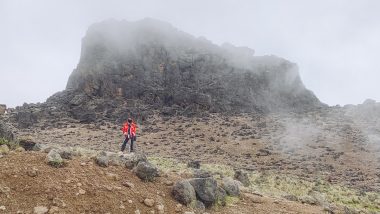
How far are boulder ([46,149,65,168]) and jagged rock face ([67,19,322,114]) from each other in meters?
57.8

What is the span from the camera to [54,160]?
1084cm

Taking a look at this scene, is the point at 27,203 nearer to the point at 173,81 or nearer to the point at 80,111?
the point at 80,111

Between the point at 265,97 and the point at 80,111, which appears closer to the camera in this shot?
the point at 80,111

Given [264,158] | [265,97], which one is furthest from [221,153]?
[265,97]

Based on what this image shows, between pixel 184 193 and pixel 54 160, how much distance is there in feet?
10.1

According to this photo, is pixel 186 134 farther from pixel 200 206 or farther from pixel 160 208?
pixel 160 208

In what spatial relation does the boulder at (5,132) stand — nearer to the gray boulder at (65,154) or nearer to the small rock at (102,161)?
the gray boulder at (65,154)

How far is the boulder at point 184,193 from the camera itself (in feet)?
37.2

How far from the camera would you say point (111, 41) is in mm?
79375

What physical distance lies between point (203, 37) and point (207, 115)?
2421 cm

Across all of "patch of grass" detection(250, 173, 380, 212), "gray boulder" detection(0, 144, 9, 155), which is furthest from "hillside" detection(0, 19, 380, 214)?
"patch of grass" detection(250, 173, 380, 212)

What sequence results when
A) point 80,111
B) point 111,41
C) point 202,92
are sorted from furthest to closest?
1. point 111,41
2. point 202,92
3. point 80,111

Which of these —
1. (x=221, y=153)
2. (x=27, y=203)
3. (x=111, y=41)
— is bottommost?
(x=221, y=153)

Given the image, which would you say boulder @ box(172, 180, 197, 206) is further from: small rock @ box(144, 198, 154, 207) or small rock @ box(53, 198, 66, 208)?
small rock @ box(53, 198, 66, 208)
